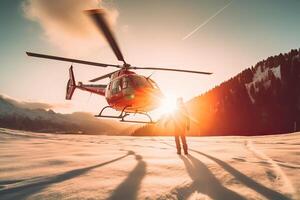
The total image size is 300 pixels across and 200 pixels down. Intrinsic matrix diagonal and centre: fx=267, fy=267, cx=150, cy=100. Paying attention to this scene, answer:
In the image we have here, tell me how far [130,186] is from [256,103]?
277 feet

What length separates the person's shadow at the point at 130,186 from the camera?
3424 mm

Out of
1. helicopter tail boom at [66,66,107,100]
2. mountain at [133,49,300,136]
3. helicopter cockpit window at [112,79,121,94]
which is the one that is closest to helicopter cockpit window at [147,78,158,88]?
helicopter cockpit window at [112,79,121,94]

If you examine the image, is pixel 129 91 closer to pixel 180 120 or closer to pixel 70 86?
pixel 180 120

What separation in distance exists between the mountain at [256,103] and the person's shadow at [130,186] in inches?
2561

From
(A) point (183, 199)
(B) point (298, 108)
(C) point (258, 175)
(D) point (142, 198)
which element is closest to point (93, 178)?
(D) point (142, 198)

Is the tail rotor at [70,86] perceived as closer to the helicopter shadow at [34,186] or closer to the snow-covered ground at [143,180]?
the snow-covered ground at [143,180]

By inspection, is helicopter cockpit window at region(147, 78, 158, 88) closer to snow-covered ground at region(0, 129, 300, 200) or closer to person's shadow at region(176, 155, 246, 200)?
snow-covered ground at region(0, 129, 300, 200)

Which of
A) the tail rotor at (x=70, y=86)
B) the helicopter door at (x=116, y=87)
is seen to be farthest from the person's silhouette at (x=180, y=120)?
the tail rotor at (x=70, y=86)

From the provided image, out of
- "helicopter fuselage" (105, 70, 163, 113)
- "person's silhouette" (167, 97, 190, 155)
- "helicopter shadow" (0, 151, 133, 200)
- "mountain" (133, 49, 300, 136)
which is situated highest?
"mountain" (133, 49, 300, 136)

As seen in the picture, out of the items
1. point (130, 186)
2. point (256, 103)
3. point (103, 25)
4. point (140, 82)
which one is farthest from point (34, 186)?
point (256, 103)

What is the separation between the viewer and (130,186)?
Answer: 3.85 metres

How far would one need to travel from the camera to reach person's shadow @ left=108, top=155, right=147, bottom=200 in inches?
135

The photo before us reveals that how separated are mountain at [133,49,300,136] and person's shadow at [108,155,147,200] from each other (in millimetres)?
65047

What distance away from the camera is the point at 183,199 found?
3459 millimetres
